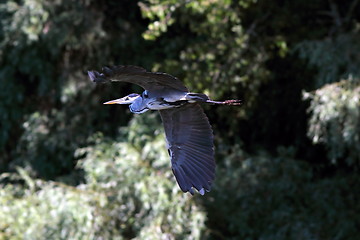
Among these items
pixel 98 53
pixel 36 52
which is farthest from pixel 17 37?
pixel 98 53

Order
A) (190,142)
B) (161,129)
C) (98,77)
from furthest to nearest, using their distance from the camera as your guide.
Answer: (161,129), (190,142), (98,77)

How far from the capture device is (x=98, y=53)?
7.70 metres

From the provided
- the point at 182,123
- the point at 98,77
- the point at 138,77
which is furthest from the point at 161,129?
the point at 98,77

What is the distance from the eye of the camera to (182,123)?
4684 millimetres

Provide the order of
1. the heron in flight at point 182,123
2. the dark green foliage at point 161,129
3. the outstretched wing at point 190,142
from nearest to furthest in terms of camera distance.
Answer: the heron in flight at point 182,123, the outstretched wing at point 190,142, the dark green foliage at point 161,129

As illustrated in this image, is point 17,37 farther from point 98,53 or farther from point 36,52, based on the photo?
point 98,53

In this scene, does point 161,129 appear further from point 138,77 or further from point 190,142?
point 138,77

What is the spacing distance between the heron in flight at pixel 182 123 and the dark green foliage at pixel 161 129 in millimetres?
1730

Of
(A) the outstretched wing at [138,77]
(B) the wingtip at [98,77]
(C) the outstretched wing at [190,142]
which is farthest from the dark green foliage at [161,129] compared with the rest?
(B) the wingtip at [98,77]

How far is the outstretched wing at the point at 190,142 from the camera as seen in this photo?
4.50m

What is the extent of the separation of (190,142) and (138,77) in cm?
77

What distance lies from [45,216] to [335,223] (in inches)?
100

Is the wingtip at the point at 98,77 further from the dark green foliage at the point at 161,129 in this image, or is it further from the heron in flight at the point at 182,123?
the dark green foliage at the point at 161,129

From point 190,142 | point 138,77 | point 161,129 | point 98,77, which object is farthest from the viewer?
point 161,129
